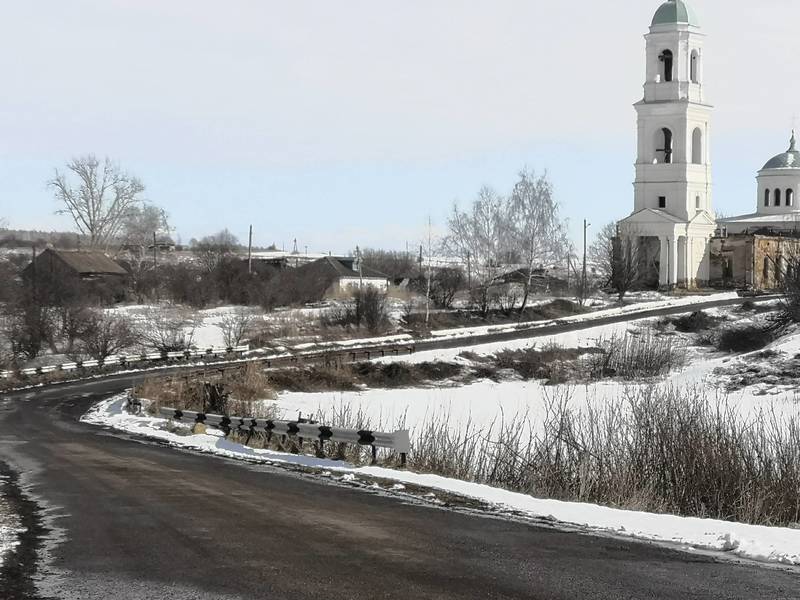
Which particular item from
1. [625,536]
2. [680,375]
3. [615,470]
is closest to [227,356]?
[680,375]

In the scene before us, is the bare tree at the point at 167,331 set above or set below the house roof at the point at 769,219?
below

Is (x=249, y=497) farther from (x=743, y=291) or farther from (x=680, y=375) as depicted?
(x=743, y=291)

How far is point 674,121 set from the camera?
7912cm

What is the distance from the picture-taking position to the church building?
78.7m

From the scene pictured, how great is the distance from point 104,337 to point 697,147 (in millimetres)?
50602

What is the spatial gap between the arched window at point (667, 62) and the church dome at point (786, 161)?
123 feet

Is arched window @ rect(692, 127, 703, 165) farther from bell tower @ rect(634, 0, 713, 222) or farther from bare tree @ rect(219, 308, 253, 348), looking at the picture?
bare tree @ rect(219, 308, 253, 348)

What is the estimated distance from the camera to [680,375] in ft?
151

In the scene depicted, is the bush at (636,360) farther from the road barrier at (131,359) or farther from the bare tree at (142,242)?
the bare tree at (142,242)

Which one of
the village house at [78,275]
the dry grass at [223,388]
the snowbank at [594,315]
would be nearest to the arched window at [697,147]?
the snowbank at [594,315]

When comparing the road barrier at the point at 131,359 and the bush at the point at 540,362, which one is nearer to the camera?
the road barrier at the point at 131,359

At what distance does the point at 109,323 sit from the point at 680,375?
91.8 feet

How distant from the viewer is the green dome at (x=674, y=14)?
78375 millimetres

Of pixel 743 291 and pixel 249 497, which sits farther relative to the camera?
pixel 743 291
